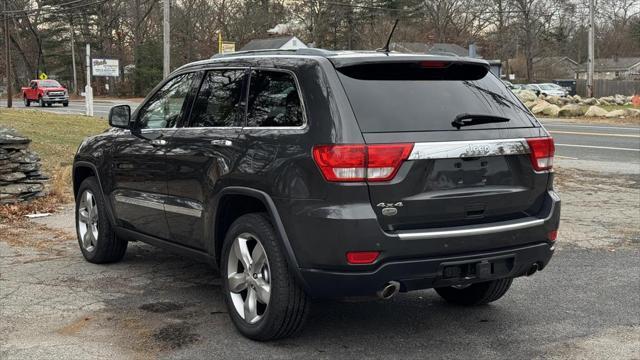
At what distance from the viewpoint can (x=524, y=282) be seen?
5.77 meters

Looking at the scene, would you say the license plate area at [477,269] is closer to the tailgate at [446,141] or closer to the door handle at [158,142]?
the tailgate at [446,141]

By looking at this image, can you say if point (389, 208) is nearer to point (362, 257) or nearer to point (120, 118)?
point (362, 257)

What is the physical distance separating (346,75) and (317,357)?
167 centimetres

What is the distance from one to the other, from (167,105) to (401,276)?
8.62ft

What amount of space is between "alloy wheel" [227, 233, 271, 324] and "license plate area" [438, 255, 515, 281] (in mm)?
1051

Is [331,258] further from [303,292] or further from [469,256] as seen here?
[469,256]

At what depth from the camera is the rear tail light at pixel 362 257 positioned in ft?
12.3

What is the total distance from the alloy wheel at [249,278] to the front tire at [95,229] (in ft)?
6.72

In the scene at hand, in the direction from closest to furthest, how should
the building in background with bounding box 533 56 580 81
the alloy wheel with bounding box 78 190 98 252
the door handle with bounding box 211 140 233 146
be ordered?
1. the door handle with bounding box 211 140 233 146
2. the alloy wheel with bounding box 78 190 98 252
3. the building in background with bounding box 533 56 580 81

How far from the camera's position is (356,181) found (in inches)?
148

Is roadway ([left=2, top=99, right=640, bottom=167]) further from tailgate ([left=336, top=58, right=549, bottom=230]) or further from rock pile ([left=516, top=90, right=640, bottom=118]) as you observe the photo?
tailgate ([left=336, top=58, right=549, bottom=230])

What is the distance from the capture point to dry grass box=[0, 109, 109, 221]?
9039 mm

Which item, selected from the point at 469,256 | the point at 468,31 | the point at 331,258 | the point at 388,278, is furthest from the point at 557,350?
the point at 468,31

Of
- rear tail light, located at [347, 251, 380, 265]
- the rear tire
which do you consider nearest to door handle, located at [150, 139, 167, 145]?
rear tail light, located at [347, 251, 380, 265]
